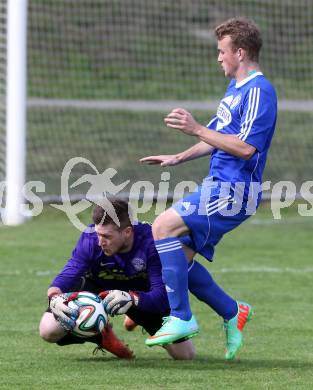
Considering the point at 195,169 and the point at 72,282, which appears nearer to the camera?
the point at 72,282

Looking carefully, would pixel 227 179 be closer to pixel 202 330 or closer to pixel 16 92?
pixel 202 330

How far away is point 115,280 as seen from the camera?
615 centimetres

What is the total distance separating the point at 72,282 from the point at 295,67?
9.88 m

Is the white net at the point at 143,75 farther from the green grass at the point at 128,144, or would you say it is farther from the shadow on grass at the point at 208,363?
the shadow on grass at the point at 208,363

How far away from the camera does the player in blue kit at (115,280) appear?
5.78 meters

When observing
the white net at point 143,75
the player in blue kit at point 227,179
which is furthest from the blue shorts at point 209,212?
the white net at point 143,75

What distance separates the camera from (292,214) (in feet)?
46.9

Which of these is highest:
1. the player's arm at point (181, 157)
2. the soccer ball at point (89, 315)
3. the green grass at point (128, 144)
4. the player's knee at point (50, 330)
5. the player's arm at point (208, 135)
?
the player's arm at point (208, 135)

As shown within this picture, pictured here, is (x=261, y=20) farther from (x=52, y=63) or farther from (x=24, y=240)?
(x=24, y=240)

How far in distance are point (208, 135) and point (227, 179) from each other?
1.27ft

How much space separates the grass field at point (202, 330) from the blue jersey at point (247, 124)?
3.56 feet

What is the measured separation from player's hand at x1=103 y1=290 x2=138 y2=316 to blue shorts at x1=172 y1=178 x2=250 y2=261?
0.51 meters

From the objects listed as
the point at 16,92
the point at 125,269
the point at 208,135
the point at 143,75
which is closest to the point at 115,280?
the point at 125,269

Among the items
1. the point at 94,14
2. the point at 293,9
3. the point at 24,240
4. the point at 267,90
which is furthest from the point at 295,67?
the point at 267,90
